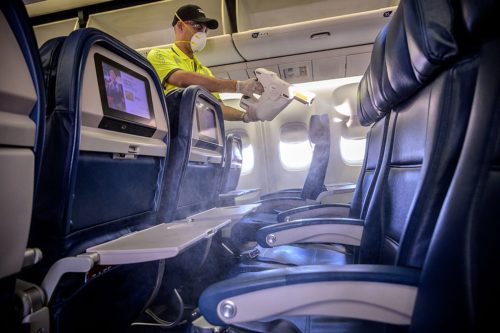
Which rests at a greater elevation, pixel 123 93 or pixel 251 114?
pixel 251 114

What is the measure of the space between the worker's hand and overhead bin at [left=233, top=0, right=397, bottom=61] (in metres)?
1.04

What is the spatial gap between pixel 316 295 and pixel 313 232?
2.61ft

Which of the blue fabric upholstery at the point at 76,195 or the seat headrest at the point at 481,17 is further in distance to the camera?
the blue fabric upholstery at the point at 76,195

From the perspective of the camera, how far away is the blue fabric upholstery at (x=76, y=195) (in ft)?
2.62

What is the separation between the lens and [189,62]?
281 cm

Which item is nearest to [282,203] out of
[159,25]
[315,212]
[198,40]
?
[315,212]

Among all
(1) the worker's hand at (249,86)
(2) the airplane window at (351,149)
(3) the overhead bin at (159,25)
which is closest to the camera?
(1) the worker's hand at (249,86)

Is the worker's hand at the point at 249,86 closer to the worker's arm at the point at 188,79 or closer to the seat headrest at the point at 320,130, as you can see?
the worker's arm at the point at 188,79

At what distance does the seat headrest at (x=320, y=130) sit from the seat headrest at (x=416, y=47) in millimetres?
2261

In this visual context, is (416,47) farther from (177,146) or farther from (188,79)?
(188,79)

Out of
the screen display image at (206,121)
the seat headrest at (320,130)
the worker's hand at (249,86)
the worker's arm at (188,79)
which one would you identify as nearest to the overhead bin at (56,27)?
the worker's arm at (188,79)

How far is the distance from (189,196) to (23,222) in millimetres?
1167

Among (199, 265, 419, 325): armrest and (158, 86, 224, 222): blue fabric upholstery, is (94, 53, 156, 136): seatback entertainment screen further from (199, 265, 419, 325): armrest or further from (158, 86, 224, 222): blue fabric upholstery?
(199, 265, 419, 325): armrest

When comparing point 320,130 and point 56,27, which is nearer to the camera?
point 320,130
